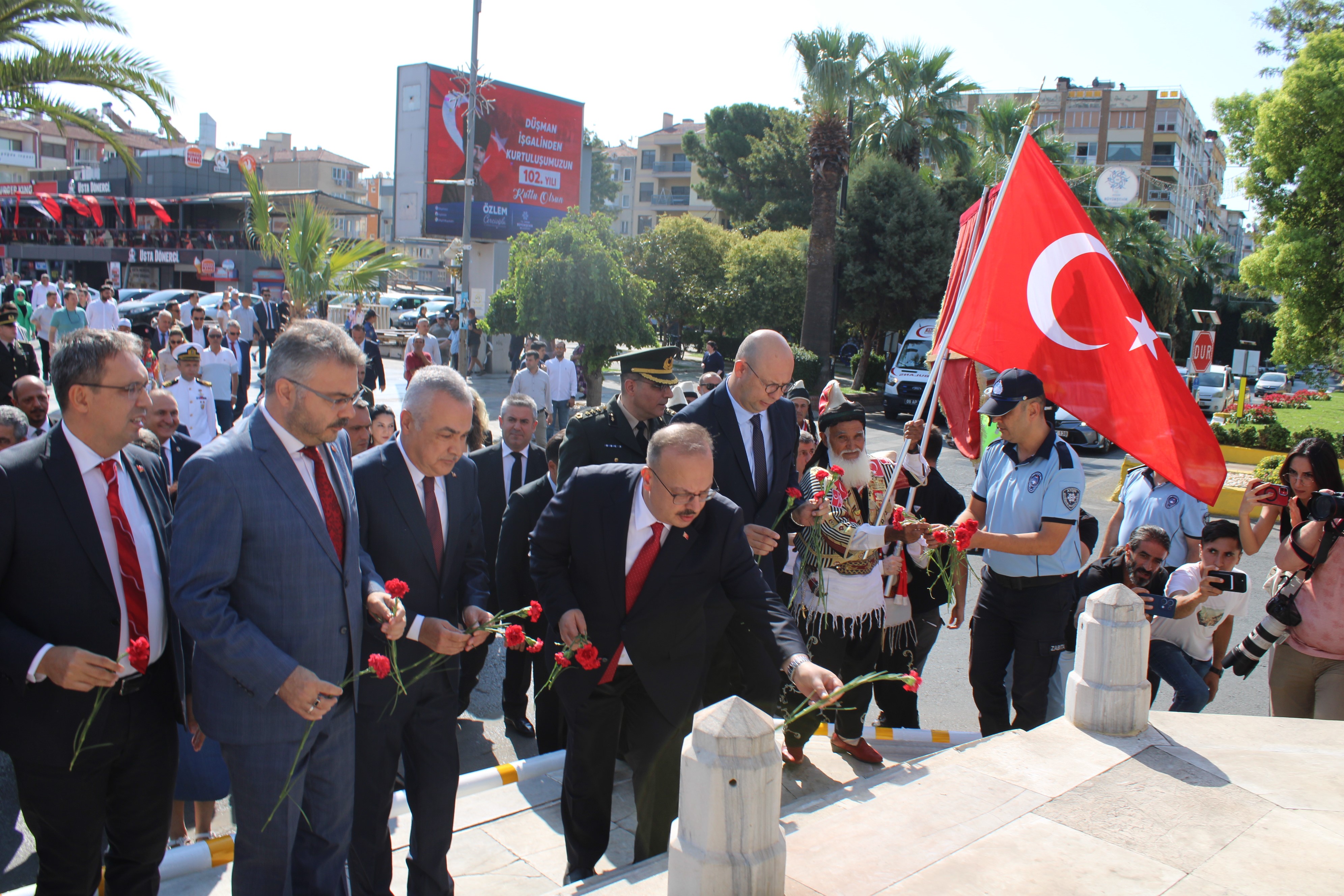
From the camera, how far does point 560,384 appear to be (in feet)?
53.0

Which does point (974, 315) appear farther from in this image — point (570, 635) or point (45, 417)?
point (45, 417)

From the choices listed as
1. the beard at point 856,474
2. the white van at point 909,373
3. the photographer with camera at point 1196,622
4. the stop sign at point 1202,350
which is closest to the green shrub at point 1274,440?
the stop sign at point 1202,350

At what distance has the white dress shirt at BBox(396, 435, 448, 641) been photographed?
3.33 meters

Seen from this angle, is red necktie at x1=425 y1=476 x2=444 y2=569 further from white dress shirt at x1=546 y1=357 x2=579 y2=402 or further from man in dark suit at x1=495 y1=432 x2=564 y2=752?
white dress shirt at x1=546 y1=357 x2=579 y2=402

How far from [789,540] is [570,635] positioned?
216 cm

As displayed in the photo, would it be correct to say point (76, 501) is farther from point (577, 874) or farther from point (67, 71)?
point (67, 71)

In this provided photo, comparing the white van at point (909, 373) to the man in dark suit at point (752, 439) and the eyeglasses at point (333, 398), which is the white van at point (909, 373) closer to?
the man in dark suit at point (752, 439)

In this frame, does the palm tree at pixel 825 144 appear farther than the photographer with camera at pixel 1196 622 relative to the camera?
Yes

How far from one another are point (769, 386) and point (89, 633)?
305 cm

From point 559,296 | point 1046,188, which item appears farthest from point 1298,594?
point 559,296

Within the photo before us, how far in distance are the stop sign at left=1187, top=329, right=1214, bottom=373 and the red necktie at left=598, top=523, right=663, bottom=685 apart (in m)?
17.2

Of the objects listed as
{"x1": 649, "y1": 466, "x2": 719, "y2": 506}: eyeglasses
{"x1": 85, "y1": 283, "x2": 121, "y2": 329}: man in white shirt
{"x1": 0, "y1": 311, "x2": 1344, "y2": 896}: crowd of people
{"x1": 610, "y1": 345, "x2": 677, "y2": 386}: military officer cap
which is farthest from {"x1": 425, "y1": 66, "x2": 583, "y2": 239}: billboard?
{"x1": 649, "y1": 466, "x2": 719, "y2": 506}: eyeglasses

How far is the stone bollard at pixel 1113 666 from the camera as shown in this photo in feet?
13.7

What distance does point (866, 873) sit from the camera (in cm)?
316
